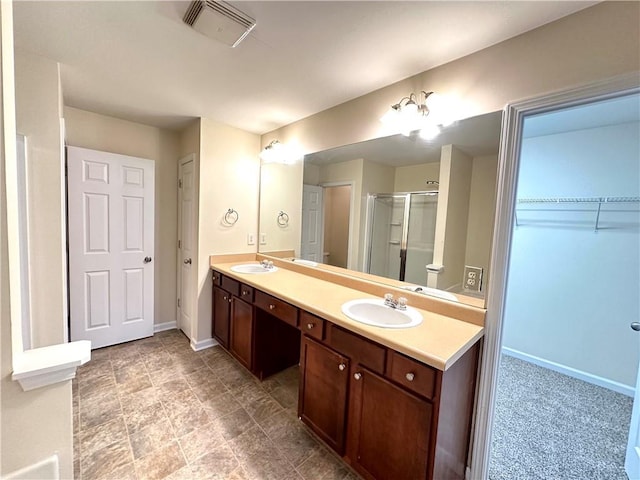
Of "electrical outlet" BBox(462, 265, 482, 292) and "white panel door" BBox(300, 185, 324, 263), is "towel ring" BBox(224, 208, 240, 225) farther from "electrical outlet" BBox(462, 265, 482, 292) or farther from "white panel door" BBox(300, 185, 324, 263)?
"electrical outlet" BBox(462, 265, 482, 292)

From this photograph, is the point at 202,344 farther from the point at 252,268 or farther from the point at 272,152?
the point at 272,152

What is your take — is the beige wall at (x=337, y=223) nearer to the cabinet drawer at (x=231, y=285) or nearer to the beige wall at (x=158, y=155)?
the cabinet drawer at (x=231, y=285)

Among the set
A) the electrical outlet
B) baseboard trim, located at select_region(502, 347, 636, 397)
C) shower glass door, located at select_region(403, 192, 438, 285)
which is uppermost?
shower glass door, located at select_region(403, 192, 438, 285)

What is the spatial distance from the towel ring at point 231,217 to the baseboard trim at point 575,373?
3.25 metres

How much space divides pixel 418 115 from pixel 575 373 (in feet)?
9.17

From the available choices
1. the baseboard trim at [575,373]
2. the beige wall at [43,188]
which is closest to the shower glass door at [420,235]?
the baseboard trim at [575,373]

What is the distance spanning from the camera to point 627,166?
7.37ft

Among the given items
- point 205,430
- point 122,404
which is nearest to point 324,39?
point 205,430

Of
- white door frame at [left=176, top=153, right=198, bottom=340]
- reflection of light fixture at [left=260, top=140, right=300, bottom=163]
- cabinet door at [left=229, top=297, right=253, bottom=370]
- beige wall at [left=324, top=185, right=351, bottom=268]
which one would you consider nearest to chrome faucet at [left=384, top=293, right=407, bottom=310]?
beige wall at [left=324, top=185, right=351, bottom=268]

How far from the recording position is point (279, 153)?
2.76m

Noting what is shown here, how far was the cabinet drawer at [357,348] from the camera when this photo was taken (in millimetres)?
1297

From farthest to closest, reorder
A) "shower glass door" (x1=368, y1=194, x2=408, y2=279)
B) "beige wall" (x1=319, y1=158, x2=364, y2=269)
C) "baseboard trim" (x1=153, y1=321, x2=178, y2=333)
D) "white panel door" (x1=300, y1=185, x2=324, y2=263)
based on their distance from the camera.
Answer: "baseboard trim" (x1=153, y1=321, x2=178, y2=333), "white panel door" (x1=300, y1=185, x2=324, y2=263), "beige wall" (x1=319, y1=158, x2=364, y2=269), "shower glass door" (x1=368, y1=194, x2=408, y2=279)

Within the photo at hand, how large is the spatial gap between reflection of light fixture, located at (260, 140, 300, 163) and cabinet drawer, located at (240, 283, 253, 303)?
4.28 ft

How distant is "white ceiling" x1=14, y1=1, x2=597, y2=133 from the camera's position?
1210 millimetres
